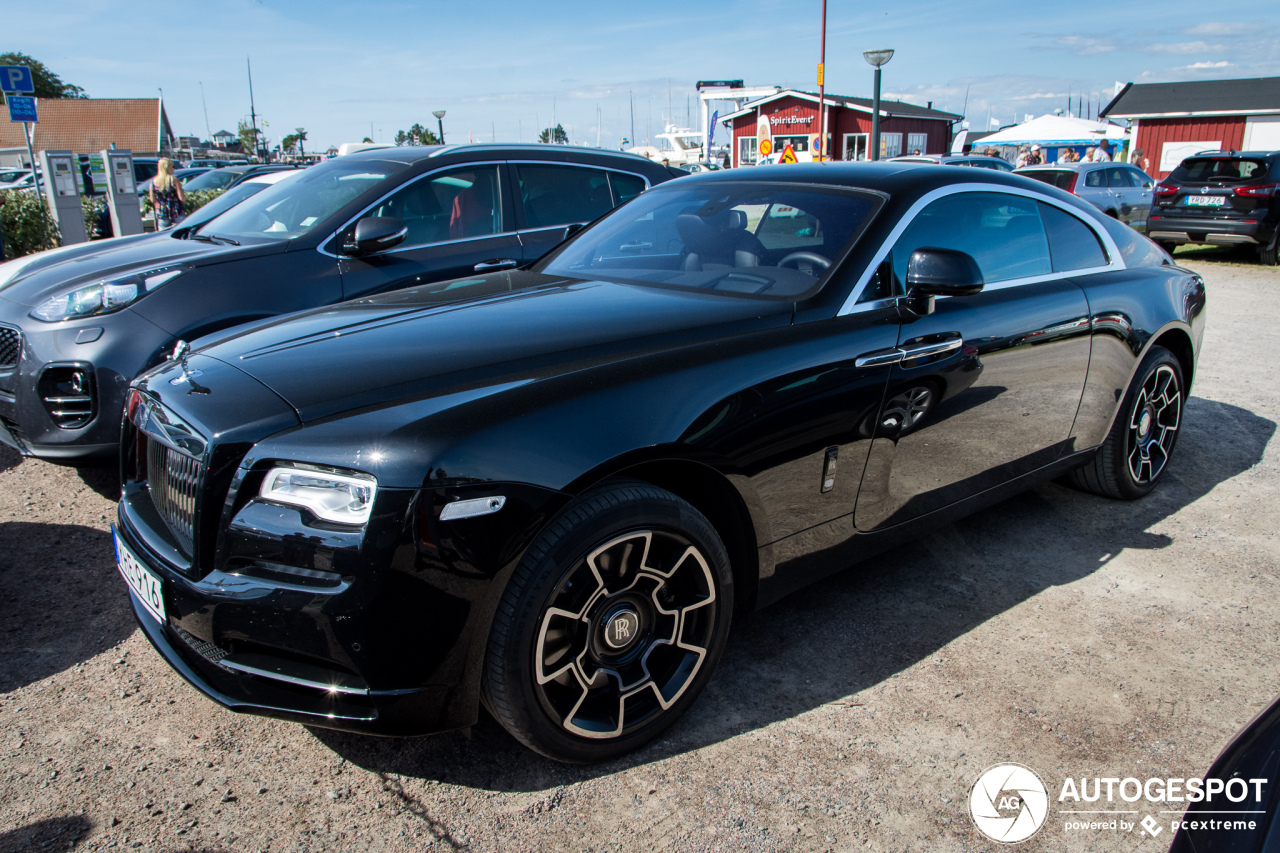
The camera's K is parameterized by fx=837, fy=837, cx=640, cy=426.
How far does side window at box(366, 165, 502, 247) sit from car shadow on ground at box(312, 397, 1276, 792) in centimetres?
291

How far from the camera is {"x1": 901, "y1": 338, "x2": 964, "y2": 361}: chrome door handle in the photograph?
8.94 feet

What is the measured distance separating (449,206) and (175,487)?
306cm

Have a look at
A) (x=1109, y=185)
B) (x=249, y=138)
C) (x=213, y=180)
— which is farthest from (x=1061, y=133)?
(x=249, y=138)

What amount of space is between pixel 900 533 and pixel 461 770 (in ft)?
5.40

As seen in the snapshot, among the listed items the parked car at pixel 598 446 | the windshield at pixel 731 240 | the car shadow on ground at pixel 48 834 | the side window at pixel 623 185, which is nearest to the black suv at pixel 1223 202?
the side window at pixel 623 185

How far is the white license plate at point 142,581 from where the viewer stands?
2074 mm

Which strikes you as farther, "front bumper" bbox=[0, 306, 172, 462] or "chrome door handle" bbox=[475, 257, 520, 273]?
"chrome door handle" bbox=[475, 257, 520, 273]

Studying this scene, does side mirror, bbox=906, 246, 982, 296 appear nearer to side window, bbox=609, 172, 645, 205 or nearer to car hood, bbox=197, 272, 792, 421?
car hood, bbox=197, 272, 792, 421

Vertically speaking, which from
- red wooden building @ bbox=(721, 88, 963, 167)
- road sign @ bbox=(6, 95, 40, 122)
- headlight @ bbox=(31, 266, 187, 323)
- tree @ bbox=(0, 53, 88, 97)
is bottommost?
headlight @ bbox=(31, 266, 187, 323)

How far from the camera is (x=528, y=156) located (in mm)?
5148

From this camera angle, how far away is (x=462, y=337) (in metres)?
2.34

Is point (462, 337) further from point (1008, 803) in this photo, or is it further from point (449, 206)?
point (449, 206)

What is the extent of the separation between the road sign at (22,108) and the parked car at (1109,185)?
15.5 metres

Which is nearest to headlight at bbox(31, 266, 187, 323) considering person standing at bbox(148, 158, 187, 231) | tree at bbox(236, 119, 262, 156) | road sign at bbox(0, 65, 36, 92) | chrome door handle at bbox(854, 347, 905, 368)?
chrome door handle at bbox(854, 347, 905, 368)
